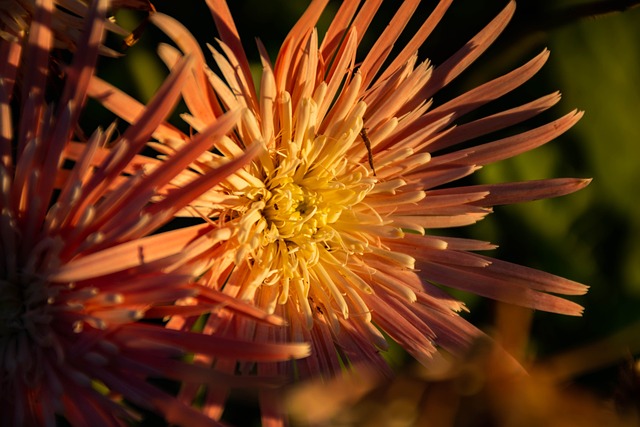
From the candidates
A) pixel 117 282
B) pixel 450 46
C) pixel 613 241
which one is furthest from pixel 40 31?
pixel 613 241

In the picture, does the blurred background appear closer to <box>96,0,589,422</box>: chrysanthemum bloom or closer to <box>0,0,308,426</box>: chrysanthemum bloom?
<box>96,0,589,422</box>: chrysanthemum bloom

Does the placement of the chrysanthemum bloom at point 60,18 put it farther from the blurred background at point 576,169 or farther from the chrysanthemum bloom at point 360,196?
the blurred background at point 576,169

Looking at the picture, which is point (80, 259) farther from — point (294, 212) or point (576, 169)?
point (576, 169)

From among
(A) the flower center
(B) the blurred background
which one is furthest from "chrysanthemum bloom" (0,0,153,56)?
(B) the blurred background

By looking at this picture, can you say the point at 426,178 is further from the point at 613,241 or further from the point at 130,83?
the point at 613,241

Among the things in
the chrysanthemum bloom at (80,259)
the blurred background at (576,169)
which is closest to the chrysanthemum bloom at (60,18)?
the chrysanthemum bloom at (80,259)
